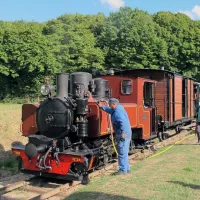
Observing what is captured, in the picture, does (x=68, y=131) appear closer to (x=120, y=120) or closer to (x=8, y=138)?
(x=120, y=120)

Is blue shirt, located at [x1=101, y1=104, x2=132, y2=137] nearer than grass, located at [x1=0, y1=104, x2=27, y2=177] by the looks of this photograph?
Yes

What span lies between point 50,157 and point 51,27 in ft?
105

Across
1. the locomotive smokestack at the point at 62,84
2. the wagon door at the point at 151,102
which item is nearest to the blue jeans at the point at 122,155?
the locomotive smokestack at the point at 62,84

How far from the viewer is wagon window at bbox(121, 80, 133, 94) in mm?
9570

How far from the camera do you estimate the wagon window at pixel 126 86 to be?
31.4 feet

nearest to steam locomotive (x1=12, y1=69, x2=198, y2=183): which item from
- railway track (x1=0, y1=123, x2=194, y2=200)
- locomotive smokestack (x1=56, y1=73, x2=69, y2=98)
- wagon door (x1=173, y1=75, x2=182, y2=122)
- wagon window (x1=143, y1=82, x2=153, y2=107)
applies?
locomotive smokestack (x1=56, y1=73, x2=69, y2=98)

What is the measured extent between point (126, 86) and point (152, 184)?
416 centimetres

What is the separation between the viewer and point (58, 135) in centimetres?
742

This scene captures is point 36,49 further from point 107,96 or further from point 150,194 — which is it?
point 150,194

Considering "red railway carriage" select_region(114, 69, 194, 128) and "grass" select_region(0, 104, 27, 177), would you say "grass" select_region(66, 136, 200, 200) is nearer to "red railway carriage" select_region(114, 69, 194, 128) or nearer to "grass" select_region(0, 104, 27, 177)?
"grass" select_region(0, 104, 27, 177)

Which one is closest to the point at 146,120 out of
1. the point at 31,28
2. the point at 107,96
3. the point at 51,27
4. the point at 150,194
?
the point at 107,96

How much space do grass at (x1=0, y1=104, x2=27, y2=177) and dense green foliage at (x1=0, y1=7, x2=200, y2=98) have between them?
1360 cm

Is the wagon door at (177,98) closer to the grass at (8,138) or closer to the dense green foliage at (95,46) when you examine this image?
the grass at (8,138)

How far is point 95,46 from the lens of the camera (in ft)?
127
